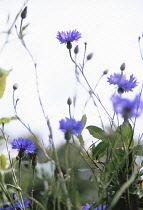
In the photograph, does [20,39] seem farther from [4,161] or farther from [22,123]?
[4,161]

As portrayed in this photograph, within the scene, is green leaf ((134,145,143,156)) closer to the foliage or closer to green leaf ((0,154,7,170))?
the foliage

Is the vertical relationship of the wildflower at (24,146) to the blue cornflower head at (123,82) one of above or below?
below

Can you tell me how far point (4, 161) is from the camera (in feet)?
2.97

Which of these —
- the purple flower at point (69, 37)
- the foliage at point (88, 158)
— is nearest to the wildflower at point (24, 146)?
the foliage at point (88, 158)

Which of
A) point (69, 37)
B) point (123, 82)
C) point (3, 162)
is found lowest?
point (3, 162)

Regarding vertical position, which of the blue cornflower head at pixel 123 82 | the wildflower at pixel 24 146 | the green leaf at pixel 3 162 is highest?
the blue cornflower head at pixel 123 82

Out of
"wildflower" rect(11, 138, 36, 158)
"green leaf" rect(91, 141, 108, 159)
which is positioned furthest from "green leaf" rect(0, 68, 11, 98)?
"green leaf" rect(91, 141, 108, 159)

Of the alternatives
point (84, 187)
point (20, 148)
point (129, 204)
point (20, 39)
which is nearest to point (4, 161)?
point (20, 148)

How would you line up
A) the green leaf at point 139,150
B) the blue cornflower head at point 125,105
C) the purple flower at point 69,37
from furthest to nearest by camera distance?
the purple flower at point 69,37, the green leaf at point 139,150, the blue cornflower head at point 125,105

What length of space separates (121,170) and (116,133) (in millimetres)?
94

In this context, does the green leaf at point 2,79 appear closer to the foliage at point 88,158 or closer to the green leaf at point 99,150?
the foliage at point 88,158

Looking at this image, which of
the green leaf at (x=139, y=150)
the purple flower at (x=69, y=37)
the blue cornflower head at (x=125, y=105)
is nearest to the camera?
the blue cornflower head at (x=125, y=105)

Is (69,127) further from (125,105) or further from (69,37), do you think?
(69,37)

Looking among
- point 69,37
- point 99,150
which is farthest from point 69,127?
point 69,37
